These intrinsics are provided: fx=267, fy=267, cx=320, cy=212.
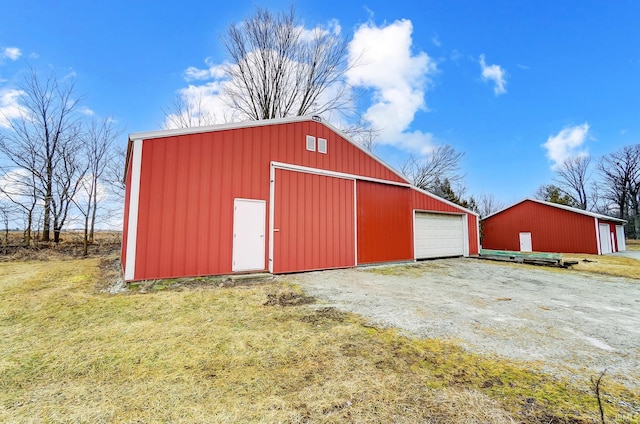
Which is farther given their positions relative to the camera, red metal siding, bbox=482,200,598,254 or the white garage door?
red metal siding, bbox=482,200,598,254

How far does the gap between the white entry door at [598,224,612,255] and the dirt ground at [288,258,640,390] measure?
12561 millimetres

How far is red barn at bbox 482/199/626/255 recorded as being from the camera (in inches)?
613

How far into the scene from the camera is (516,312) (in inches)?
149

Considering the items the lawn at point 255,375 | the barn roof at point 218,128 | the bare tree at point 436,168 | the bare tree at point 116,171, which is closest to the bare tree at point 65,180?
the bare tree at point 116,171

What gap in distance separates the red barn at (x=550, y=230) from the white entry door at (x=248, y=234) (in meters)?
18.8

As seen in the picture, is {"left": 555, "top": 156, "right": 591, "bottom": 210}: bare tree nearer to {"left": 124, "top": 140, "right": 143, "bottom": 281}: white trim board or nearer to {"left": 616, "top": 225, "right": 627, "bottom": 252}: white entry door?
{"left": 616, "top": 225, "right": 627, "bottom": 252}: white entry door

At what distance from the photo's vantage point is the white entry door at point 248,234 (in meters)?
6.23

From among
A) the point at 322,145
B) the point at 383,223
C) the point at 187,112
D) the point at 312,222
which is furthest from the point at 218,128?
the point at 187,112

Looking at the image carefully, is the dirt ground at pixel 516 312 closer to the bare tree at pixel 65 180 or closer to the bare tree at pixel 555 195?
the bare tree at pixel 65 180

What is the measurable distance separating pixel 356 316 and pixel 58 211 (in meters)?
16.4

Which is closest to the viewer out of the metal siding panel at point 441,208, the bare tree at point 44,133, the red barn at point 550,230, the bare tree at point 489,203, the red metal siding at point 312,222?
the red metal siding at point 312,222

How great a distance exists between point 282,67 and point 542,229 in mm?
19117

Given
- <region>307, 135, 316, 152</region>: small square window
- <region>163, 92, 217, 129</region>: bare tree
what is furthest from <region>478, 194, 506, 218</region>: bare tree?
<region>307, 135, 316, 152</region>: small square window

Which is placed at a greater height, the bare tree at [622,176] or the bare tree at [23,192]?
the bare tree at [622,176]
